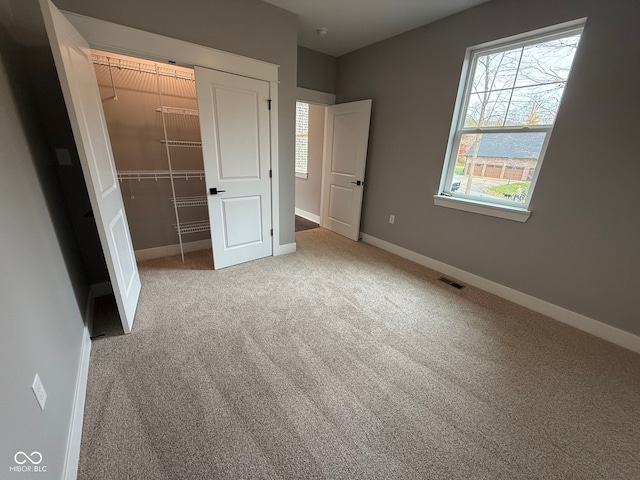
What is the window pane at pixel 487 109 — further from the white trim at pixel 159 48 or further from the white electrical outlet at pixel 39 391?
the white electrical outlet at pixel 39 391

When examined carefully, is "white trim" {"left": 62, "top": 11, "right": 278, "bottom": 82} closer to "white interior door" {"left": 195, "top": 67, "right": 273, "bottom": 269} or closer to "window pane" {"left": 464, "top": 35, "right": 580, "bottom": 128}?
"white interior door" {"left": 195, "top": 67, "right": 273, "bottom": 269}

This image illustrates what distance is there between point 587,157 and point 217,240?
Answer: 11.3 ft

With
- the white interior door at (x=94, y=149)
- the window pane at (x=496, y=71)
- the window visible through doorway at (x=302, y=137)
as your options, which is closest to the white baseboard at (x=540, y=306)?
the window pane at (x=496, y=71)

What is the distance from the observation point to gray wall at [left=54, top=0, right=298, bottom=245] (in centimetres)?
203

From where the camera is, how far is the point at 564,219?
7.28 ft

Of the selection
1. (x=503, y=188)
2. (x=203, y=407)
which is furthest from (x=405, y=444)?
(x=503, y=188)

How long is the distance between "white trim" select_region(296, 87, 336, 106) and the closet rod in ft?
4.57

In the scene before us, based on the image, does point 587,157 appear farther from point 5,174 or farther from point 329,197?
point 5,174

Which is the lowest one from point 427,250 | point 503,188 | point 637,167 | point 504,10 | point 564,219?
point 427,250

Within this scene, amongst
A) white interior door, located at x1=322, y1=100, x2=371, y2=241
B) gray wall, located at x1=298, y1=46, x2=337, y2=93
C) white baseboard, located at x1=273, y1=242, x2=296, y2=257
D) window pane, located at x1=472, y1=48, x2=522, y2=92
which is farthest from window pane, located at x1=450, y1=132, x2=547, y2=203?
gray wall, located at x1=298, y1=46, x2=337, y2=93

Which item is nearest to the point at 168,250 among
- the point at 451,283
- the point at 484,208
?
the point at 451,283

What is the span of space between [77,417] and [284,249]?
7.96 ft

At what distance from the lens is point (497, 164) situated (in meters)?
2.59

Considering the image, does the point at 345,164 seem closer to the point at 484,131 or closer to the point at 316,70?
the point at 316,70
